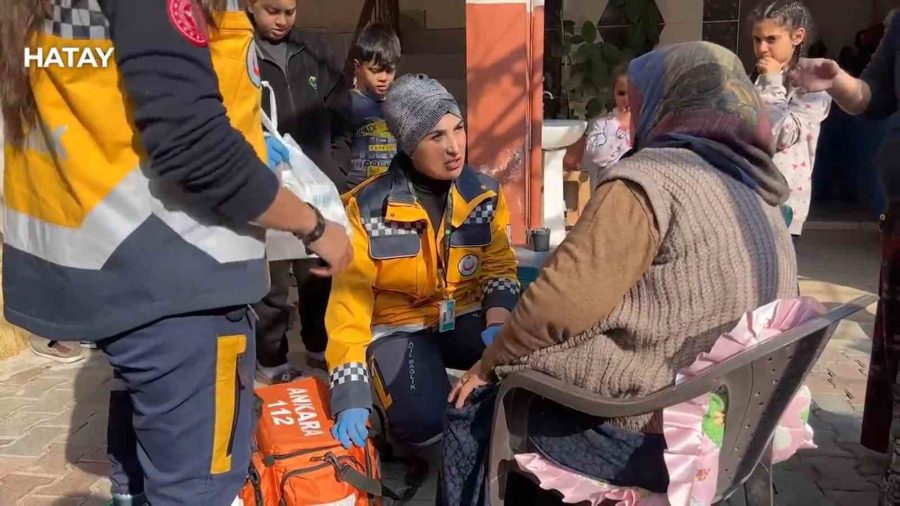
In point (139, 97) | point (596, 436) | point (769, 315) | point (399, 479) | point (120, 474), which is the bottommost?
point (399, 479)

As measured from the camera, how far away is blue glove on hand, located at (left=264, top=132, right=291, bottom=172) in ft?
6.03

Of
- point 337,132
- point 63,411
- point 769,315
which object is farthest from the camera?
point 337,132

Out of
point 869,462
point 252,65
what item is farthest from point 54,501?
point 869,462

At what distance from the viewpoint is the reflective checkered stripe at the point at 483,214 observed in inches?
113

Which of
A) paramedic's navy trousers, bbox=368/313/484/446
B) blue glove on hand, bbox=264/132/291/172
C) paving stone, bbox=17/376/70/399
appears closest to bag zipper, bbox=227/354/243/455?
blue glove on hand, bbox=264/132/291/172

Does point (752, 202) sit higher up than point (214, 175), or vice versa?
point (214, 175)

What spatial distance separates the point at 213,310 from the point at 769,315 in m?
1.10

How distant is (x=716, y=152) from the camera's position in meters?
1.64

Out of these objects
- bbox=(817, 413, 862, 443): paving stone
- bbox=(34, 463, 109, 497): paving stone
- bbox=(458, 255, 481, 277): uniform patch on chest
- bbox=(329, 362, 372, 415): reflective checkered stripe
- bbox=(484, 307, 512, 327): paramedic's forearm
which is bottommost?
bbox=(817, 413, 862, 443): paving stone

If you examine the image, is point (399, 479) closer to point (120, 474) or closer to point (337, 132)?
point (120, 474)

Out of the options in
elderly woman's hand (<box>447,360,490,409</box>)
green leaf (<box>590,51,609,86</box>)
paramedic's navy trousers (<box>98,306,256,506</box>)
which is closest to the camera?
paramedic's navy trousers (<box>98,306,256,506</box>)

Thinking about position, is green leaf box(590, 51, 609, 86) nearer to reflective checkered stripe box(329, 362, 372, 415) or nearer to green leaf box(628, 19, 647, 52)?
green leaf box(628, 19, 647, 52)

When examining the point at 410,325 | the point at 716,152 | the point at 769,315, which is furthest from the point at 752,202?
the point at 410,325

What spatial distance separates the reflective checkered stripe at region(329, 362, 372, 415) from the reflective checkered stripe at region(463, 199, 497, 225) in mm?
676
